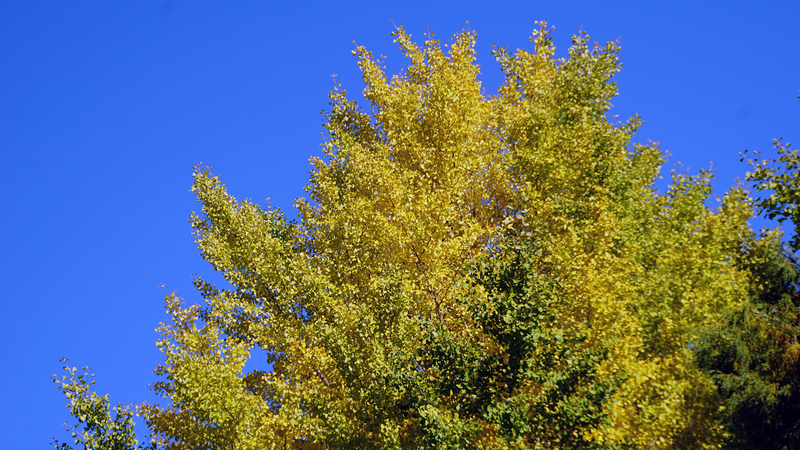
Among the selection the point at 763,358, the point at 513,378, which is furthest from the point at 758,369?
the point at 513,378

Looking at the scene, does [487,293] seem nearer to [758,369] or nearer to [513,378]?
[513,378]

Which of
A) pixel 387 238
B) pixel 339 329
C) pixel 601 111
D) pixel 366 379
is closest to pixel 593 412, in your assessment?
pixel 366 379

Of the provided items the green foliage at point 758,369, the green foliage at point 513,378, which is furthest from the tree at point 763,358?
the green foliage at point 513,378

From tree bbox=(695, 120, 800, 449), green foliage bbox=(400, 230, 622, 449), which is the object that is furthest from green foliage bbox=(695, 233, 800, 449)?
green foliage bbox=(400, 230, 622, 449)

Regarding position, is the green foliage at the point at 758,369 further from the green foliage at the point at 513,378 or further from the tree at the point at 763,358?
the green foliage at the point at 513,378

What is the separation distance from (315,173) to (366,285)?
8.99 m

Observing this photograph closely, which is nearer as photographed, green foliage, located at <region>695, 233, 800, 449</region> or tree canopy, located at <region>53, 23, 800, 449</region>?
tree canopy, located at <region>53, 23, 800, 449</region>

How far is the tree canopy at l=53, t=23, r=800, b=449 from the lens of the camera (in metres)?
20.4

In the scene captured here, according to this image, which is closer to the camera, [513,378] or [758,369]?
[513,378]

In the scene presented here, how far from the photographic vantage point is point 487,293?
22.4 metres

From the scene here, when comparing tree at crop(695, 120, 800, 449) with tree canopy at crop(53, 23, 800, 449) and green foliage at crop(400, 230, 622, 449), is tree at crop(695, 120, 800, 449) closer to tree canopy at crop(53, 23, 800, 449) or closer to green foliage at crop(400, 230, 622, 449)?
tree canopy at crop(53, 23, 800, 449)

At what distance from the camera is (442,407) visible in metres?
21.2

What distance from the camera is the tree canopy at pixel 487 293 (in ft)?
67.1

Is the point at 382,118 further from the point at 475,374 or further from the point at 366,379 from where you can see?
the point at 475,374
